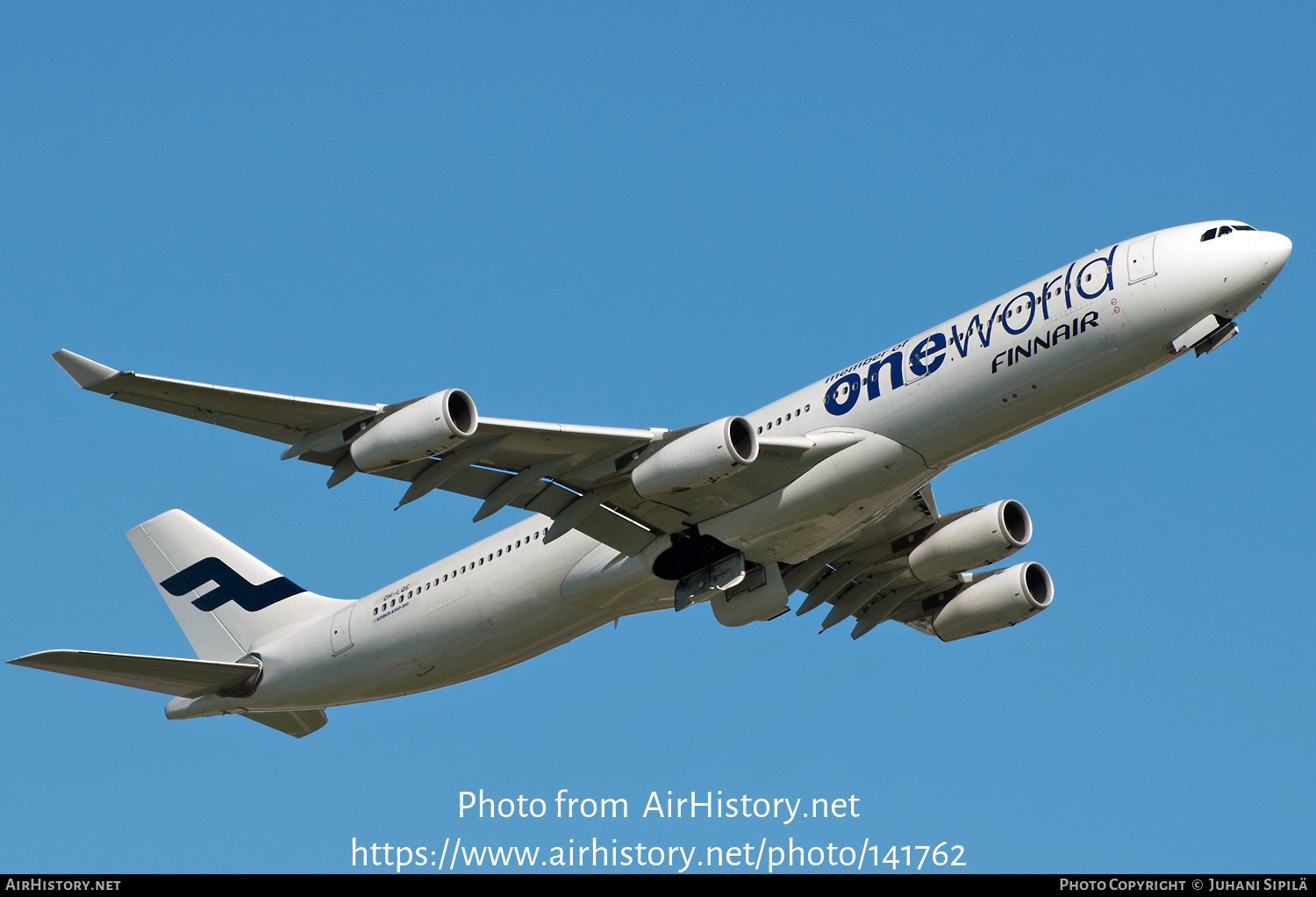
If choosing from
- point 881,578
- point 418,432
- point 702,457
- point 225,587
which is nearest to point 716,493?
point 702,457

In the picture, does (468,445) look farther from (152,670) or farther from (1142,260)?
(1142,260)

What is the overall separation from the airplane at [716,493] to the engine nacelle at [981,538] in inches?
1.9

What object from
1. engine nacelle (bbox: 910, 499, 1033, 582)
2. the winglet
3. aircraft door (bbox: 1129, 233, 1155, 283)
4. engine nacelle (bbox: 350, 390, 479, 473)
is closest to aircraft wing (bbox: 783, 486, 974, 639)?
engine nacelle (bbox: 910, 499, 1033, 582)

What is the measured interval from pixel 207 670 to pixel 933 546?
16.1 m

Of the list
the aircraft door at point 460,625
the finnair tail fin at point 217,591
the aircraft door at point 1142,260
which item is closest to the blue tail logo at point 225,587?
the finnair tail fin at point 217,591

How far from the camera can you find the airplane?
2617cm

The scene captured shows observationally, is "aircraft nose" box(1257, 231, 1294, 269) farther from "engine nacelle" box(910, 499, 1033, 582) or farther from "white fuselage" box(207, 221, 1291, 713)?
"engine nacelle" box(910, 499, 1033, 582)

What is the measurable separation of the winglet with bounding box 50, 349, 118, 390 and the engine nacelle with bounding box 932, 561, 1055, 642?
1989 cm

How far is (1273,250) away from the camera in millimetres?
26234

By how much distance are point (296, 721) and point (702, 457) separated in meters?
14.6

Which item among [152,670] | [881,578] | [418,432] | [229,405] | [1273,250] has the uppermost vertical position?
[1273,250]

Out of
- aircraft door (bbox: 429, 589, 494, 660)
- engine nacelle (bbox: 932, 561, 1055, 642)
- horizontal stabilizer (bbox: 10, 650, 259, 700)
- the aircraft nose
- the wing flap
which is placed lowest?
horizontal stabilizer (bbox: 10, 650, 259, 700)

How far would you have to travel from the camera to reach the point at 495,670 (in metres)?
32.6
